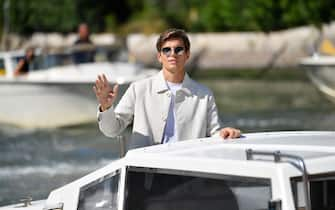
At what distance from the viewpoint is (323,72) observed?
2066 cm

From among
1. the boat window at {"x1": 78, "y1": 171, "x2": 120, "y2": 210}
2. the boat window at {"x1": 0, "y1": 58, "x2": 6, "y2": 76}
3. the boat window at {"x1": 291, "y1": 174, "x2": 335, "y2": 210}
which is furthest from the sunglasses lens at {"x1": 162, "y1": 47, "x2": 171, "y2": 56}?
the boat window at {"x1": 0, "y1": 58, "x2": 6, "y2": 76}

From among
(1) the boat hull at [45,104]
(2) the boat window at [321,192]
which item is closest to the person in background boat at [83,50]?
(1) the boat hull at [45,104]

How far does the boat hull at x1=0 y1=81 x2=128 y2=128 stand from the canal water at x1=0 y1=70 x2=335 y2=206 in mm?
279

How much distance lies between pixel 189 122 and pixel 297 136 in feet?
1.99

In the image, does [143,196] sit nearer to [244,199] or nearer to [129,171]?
[129,171]

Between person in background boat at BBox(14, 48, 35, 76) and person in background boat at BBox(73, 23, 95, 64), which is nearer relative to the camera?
person in background boat at BBox(73, 23, 95, 64)

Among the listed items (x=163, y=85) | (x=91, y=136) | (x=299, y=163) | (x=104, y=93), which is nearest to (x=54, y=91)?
(x=91, y=136)

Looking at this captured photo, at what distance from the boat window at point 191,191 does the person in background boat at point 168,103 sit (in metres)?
0.73

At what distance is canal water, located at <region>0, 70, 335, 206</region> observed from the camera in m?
12.5

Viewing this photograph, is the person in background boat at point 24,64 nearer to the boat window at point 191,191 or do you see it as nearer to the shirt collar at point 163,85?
the shirt collar at point 163,85

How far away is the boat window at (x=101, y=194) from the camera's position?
491 centimetres

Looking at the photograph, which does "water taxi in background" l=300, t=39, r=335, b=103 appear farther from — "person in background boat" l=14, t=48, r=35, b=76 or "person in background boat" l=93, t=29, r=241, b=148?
"person in background boat" l=93, t=29, r=241, b=148

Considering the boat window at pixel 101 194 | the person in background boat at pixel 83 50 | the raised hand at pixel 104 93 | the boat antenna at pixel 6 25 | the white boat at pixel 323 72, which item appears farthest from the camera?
the boat antenna at pixel 6 25

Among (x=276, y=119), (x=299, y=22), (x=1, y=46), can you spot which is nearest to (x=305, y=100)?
(x=276, y=119)
